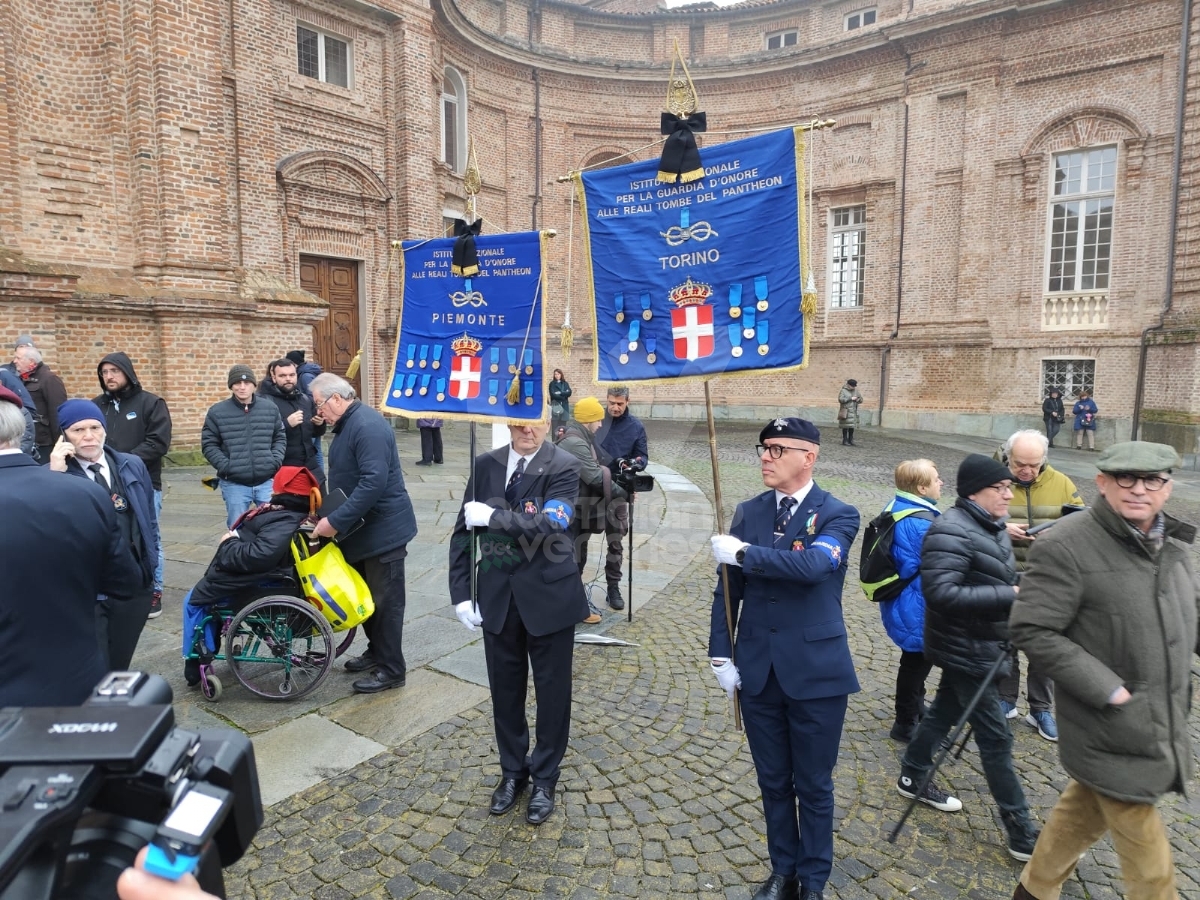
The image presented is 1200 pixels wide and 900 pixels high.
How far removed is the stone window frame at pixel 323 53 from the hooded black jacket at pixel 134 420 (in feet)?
40.4

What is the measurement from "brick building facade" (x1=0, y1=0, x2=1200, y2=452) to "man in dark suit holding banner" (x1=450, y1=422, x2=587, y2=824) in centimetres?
724

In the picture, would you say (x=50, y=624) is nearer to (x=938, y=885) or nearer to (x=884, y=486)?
(x=938, y=885)

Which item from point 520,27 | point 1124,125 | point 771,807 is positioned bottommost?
point 771,807

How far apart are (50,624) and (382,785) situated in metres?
1.69

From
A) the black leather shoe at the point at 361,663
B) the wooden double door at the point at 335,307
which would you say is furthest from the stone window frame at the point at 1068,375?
the black leather shoe at the point at 361,663

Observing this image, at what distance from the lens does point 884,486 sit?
1187 centimetres

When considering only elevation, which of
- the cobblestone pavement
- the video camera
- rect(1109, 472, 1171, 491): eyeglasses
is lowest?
the cobblestone pavement

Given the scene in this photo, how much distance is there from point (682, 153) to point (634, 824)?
3.11 metres

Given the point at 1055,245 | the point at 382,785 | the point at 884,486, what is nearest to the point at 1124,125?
the point at 1055,245

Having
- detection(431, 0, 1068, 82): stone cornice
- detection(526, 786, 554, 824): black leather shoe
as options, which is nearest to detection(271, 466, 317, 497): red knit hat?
detection(526, 786, 554, 824): black leather shoe

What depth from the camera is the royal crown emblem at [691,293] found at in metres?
3.45

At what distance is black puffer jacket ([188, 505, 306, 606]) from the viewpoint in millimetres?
4090

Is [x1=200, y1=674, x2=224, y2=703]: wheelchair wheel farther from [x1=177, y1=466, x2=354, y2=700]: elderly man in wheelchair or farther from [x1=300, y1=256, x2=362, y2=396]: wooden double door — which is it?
[x1=300, y1=256, x2=362, y2=396]: wooden double door

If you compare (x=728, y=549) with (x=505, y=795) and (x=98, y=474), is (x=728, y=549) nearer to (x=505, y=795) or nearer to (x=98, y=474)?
(x=505, y=795)
